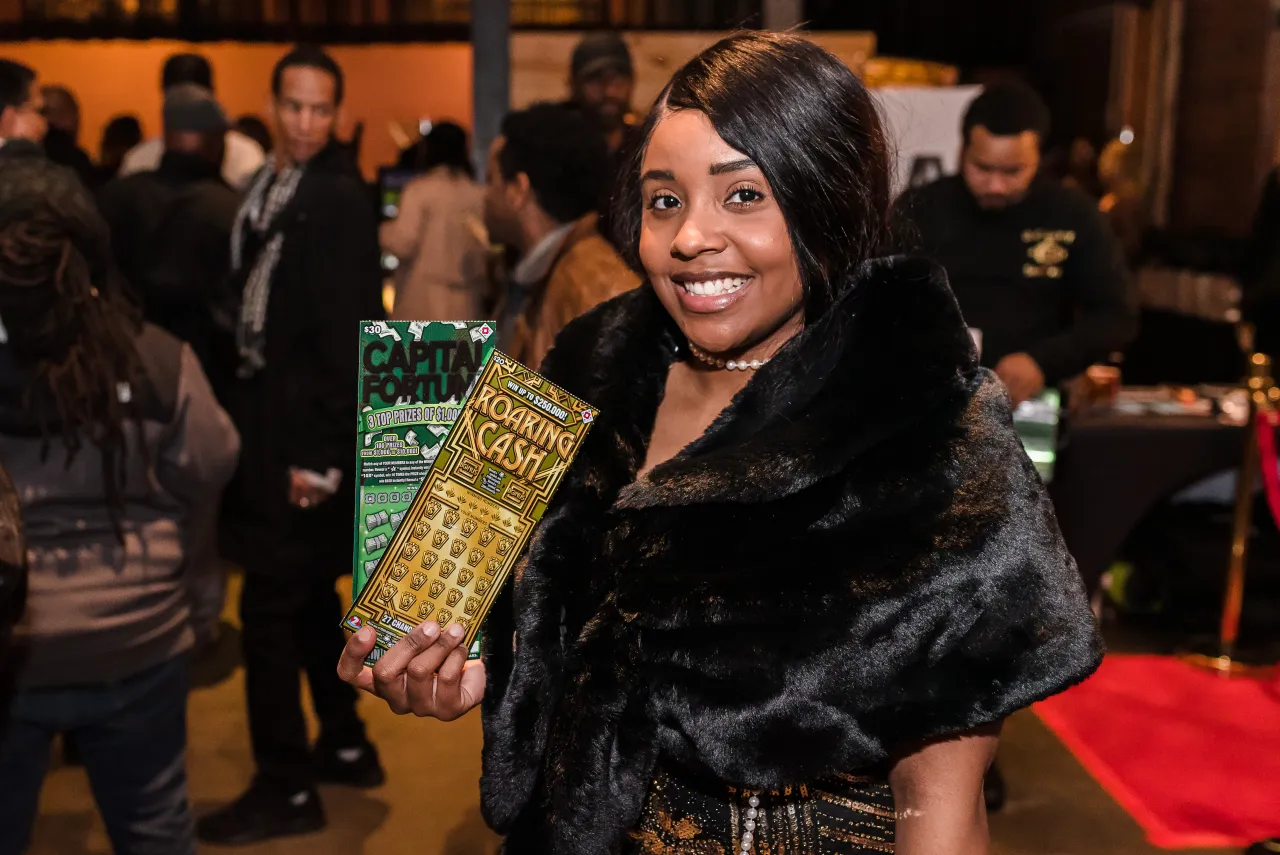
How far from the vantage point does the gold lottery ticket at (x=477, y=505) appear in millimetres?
1212

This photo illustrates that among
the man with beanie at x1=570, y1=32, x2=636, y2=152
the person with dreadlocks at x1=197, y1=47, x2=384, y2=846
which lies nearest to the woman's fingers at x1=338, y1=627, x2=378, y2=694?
the person with dreadlocks at x1=197, y1=47, x2=384, y2=846

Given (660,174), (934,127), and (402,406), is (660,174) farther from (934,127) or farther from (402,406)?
(934,127)

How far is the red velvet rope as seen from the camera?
4.21m

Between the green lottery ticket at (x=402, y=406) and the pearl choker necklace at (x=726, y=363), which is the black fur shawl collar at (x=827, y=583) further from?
the green lottery ticket at (x=402, y=406)

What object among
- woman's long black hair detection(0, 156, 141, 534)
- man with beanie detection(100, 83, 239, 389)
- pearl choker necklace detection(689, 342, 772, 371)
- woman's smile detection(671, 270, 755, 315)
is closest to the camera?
woman's smile detection(671, 270, 755, 315)

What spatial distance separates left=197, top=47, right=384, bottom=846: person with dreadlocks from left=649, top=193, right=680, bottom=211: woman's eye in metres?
1.81

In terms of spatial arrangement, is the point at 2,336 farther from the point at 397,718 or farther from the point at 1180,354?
the point at 1180,354

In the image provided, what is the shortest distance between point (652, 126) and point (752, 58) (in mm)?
136

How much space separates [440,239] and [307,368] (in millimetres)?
1740

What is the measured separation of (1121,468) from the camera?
436cm

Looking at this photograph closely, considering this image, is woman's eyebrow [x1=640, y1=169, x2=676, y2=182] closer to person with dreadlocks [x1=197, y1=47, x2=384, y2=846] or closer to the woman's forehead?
the woman's forehead

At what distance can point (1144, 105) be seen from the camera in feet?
32.4

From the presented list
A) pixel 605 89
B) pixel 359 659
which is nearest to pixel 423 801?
pixel 359 659

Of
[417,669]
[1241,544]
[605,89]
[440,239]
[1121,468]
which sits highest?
[605,89]
